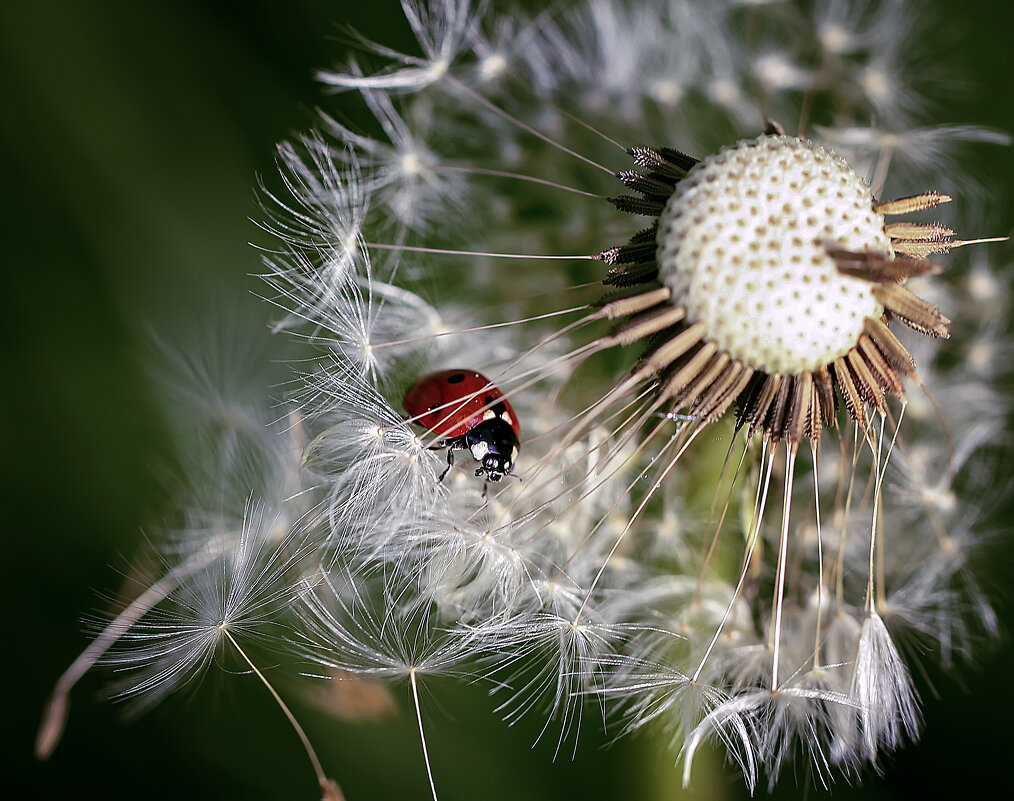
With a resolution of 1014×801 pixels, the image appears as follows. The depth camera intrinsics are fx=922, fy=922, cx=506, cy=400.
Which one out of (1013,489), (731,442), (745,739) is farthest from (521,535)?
(1013,489)

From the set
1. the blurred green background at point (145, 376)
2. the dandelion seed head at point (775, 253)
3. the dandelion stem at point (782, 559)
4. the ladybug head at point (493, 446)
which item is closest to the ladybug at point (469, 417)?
the ladybug head at point (493, 446)

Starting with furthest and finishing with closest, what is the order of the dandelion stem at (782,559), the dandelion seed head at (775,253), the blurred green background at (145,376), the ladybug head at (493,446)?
the blurred green background at (145,376)
the ladybug head at (493,446)
the dandelion stem at (782,559)
the dandelion seed head at (775,253)

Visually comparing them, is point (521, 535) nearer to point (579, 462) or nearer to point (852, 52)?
point (579, 462)

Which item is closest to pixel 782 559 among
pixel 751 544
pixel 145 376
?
pixel 751 544

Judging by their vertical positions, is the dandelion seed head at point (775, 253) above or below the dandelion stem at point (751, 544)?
above

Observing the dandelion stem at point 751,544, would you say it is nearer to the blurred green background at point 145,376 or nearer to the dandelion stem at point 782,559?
the dandelion stem at point 782,559

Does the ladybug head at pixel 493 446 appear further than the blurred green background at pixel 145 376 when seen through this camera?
No
